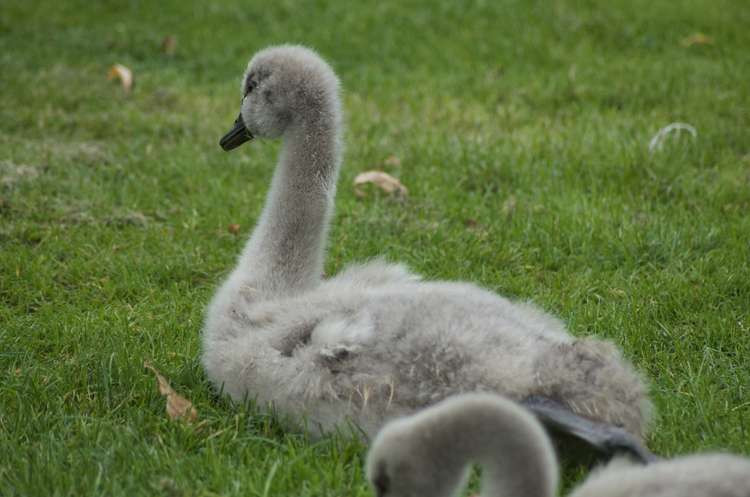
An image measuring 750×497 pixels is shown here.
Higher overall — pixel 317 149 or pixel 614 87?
pixel 317 149

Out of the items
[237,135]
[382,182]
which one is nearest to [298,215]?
[237,135]

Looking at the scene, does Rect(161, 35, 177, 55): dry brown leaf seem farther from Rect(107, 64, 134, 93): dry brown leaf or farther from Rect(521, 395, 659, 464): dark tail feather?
Rect(521, 395, 659, 464): dark tail feather

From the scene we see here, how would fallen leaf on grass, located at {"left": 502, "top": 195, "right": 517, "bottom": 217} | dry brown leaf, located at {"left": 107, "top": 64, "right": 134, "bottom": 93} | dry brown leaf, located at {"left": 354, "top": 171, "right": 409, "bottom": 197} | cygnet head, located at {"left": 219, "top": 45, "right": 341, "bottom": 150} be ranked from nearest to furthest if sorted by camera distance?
cygnet head, located at {"left": 219, "top": 45, "right": 341, "bottom": 150}, fallen leaf on grass, located at {"left": 502, "top": 195, "right": 517, "bottom": 217}, dry brown leaf, located at {"left": 354, "top": 171, "right": 409, "bottom": 197}, dry brown leaf, located at {"left": 107, "top": 64, "right": 134, "bottom": 93}

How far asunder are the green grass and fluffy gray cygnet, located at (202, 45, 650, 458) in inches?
7.1

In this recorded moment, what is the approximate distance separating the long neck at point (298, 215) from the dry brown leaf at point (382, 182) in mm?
2118

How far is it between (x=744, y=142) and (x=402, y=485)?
5219 mm

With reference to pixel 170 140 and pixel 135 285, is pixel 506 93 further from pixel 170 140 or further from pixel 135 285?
pixel 135 285

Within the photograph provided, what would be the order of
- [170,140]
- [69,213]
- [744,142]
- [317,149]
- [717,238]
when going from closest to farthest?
[317,149], [717,238], [69,213], [744,142], [170,140]

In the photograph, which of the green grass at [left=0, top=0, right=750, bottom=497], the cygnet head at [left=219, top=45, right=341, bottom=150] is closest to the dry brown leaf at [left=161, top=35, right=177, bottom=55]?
the green grass at [left=0, top=0, right=750, bottom=497]

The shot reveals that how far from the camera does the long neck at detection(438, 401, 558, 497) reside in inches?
107

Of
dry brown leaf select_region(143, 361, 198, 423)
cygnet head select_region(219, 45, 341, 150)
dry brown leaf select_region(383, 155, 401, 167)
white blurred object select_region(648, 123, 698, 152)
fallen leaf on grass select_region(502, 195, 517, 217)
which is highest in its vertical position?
cygnet head select_region(219, 45, 341, 150)

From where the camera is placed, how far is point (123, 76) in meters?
8.99

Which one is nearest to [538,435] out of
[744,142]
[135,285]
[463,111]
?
[135,285]

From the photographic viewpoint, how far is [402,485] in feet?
9.17
